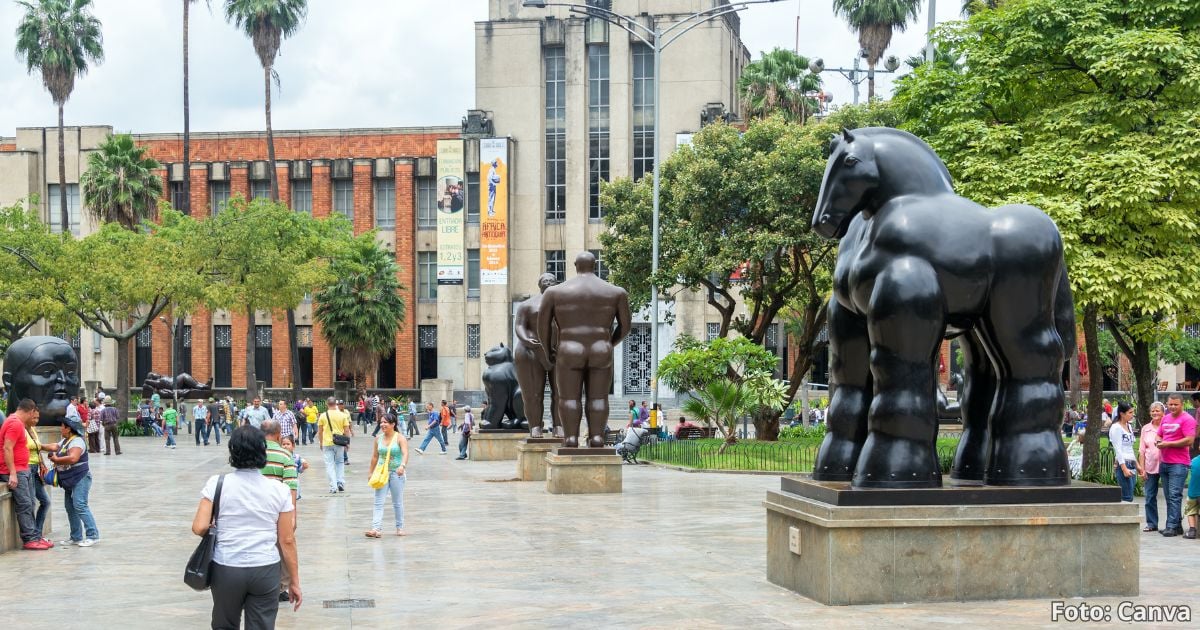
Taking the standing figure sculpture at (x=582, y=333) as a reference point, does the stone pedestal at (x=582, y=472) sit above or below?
below

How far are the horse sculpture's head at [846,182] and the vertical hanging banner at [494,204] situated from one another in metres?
46.4

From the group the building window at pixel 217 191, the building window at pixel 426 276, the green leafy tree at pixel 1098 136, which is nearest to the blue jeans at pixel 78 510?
the green leafy tree at pixel 1098 136

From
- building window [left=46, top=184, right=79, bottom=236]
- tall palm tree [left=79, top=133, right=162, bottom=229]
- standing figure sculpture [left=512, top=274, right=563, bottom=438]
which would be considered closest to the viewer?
standing figure sculpture [left=512, top=274, right=563, bottom=438]

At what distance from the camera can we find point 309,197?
210 ft

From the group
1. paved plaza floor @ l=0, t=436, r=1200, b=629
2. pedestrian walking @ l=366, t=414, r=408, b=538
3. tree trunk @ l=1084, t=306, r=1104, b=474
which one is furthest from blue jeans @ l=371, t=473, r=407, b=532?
tree trunk @ l=1084, t=306, r=1104, b=474

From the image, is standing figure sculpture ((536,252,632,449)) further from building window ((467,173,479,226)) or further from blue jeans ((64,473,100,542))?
building window ((467,173,479,226))

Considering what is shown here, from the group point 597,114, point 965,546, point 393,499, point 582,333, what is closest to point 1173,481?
point 965,546

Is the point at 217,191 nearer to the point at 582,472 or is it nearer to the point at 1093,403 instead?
the point at 582,472

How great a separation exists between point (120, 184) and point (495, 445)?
3025cm

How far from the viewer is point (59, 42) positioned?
2068 inches

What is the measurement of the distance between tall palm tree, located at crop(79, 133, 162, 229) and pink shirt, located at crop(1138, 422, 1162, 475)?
44061 mm

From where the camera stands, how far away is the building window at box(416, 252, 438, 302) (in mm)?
62969

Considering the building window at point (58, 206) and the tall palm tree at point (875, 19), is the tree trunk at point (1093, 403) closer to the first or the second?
the tall palm tree at point (875, 19)

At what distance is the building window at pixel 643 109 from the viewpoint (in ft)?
183
